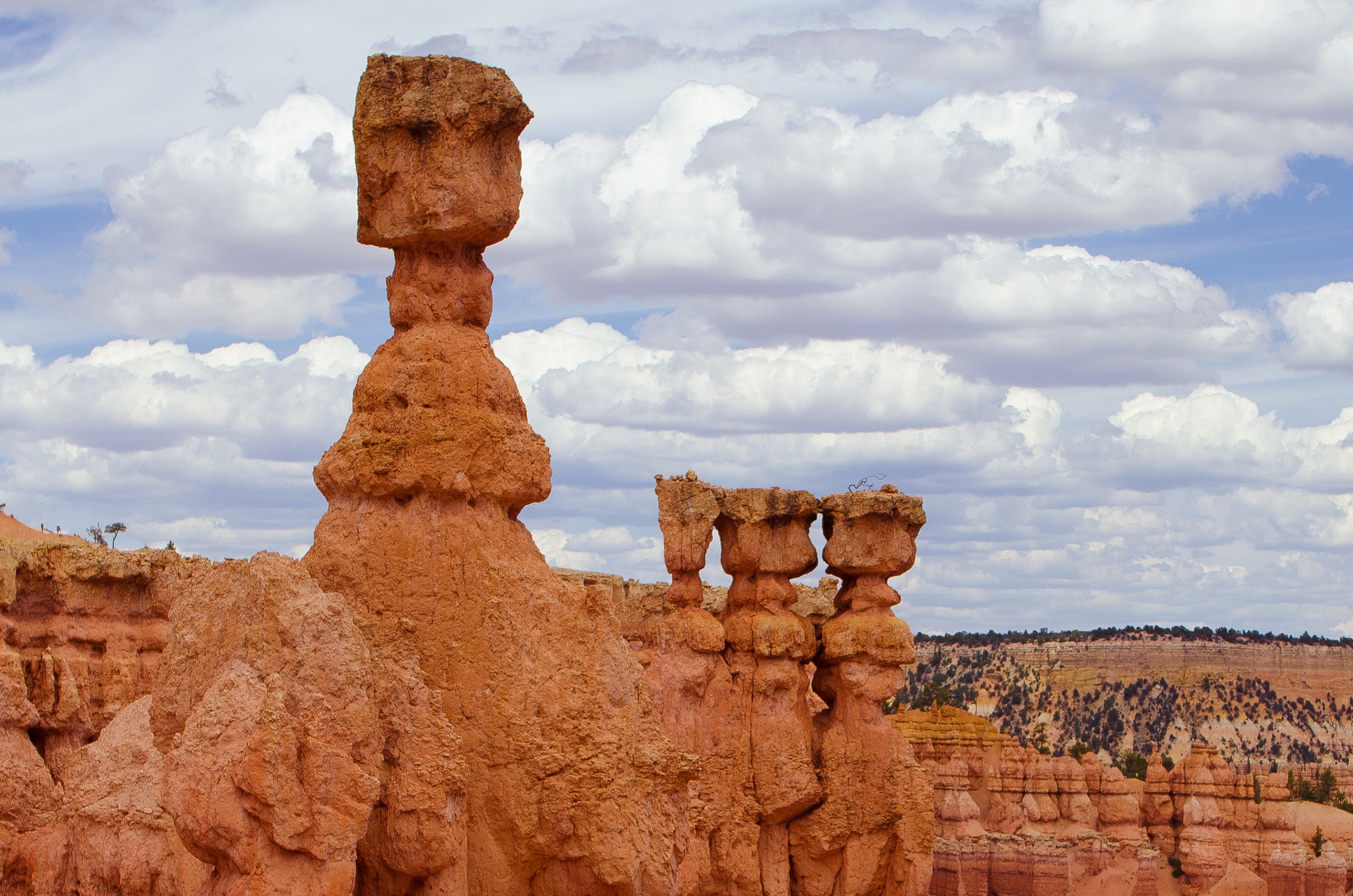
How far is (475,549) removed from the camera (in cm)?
1080

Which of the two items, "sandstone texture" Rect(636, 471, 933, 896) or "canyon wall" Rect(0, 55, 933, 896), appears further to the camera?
"sandstone texture" Rect(636, 471, 933, 896)

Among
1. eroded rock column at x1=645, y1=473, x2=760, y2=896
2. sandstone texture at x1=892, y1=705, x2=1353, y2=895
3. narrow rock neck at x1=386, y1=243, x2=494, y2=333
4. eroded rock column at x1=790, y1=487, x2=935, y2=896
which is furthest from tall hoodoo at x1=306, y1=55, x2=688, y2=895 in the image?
sandstone texture at x1=892, y1=705, x2=1353, y2=895

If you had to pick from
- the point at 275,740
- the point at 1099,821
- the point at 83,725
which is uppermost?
the point at 83,725

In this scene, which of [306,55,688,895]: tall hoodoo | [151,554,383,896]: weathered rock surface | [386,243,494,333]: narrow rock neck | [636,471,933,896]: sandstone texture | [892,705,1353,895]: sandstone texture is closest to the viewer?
[151,554,383,896]: weathered rock surface

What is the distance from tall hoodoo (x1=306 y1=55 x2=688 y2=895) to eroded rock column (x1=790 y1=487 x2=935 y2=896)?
358 inches

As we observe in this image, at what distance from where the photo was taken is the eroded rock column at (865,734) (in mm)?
19828

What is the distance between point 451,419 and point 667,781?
2675 mm

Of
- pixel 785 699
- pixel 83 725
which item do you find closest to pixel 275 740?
pixel 83 725

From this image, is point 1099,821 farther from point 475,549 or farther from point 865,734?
point 475,549

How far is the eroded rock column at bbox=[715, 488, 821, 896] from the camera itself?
1978 centimetres

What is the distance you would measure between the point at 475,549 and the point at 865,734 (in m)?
10.3

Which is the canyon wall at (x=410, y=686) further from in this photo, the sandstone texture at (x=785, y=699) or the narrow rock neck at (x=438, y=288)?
the sandstone texture at (x=785, y=699)

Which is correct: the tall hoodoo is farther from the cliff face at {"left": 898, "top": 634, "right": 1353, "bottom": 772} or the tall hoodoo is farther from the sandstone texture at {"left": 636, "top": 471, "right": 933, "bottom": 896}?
the cliff face at {"left": 898, "top": 634, "right": 1353, "bottom": 772}

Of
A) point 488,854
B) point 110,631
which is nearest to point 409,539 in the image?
point 488,854
